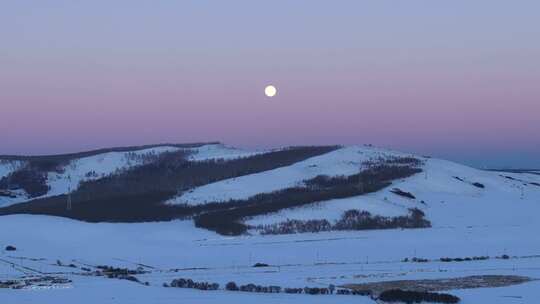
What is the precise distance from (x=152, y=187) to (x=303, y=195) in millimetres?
32958

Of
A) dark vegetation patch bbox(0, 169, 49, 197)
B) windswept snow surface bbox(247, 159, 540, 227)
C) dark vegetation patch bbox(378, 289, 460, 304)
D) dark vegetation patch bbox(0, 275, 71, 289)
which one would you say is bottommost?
dark vegetation patch bbox(378, 289, 460, 304)

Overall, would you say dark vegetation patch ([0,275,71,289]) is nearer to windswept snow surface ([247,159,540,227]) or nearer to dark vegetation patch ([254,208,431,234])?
A: dark vegetation patch ([254,208,431,234])

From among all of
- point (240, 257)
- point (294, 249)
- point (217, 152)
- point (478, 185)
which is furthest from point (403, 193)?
point (217, 152)

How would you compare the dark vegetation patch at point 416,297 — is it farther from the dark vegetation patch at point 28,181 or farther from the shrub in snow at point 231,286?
the dark vegetation patch at point 28,181

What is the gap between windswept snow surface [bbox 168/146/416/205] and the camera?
75.8 meters

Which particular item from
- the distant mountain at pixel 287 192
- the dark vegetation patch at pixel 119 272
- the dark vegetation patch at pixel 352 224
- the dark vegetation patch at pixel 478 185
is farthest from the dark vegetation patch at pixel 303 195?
the dark vegetation patch at pixel 119 272

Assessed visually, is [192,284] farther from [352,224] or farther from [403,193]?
[403,193]

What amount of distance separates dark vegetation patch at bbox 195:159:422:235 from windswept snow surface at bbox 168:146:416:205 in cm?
189

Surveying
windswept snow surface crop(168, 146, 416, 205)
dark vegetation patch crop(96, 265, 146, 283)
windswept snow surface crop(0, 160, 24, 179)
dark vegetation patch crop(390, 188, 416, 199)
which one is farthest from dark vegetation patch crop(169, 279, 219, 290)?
windswept snow surface crop(0, 160, 24, 179)

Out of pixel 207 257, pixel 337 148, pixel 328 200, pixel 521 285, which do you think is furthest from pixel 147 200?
pixel 521 285

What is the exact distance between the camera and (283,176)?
8719 centimetres

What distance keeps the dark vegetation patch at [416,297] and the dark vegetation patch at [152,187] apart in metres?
37.6

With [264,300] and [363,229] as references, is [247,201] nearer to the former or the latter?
[363,229]

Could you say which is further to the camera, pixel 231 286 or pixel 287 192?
pixel 287 192
